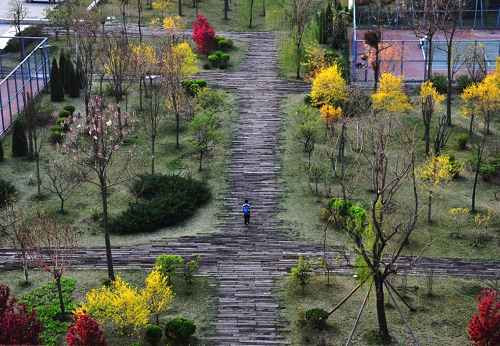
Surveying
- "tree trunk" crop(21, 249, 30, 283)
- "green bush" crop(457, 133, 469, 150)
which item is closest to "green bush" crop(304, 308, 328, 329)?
"tree trunk" crop(21, 249, 30, 283)

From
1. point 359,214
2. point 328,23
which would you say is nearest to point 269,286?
point 359,214

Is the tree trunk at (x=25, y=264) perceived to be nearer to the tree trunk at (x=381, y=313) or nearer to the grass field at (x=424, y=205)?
the grass field at (x=424, y=205)

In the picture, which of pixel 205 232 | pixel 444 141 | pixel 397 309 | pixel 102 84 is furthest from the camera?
pixel 102 84

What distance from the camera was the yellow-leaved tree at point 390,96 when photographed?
2876 inches

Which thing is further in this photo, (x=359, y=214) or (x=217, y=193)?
(x=217, y=193)

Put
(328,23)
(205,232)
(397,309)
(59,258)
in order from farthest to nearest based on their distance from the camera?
(328,23) < (205,232) < (59,258) < (397,309)

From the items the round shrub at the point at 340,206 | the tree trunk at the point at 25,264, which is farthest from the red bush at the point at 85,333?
the round shrub at the point at 340,206

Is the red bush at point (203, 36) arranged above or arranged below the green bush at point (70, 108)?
above

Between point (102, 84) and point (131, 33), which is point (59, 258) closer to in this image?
point (102, 84)

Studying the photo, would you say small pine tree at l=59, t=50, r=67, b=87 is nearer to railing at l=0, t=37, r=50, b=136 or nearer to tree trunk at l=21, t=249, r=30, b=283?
railing at l=0, t=37, r=50, b=136

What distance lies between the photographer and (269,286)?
55.6m

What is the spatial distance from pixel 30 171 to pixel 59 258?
613 inches

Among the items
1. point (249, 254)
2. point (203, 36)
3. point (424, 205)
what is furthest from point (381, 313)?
point (203, 36)

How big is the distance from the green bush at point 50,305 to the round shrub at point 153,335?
449 cm
